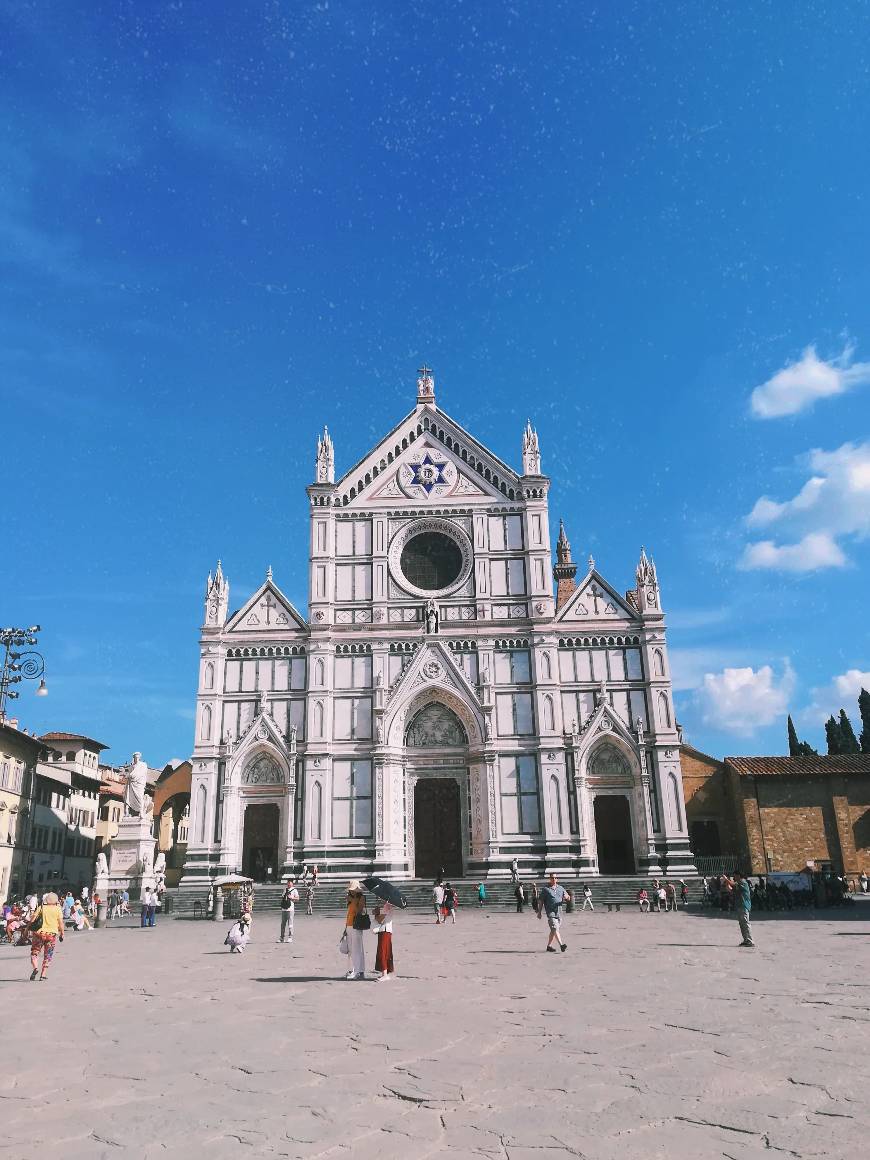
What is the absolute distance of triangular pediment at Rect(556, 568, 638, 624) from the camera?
39.2 m

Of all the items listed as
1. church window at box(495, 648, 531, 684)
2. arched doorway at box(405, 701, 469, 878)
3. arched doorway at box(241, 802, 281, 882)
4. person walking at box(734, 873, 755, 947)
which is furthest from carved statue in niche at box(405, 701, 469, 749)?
person walking at box(734, 873, 755, 947)

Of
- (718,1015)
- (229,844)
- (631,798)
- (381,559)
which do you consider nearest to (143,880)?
(229,844)

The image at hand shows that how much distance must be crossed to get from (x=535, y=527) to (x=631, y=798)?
1235cm

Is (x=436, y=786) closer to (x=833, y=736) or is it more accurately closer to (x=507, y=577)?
(x=507, y=577)

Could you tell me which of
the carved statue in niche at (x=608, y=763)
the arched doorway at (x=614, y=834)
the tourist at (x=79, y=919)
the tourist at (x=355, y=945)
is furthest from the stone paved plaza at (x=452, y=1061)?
the carved statue in niche at (x=608, y=763)

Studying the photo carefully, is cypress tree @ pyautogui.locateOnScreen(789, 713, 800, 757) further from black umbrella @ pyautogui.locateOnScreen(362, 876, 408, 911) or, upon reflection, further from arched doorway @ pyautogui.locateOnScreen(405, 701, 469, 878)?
black umbrella @ pyautogui.locateOnScreen(362, 876, 408, 911)

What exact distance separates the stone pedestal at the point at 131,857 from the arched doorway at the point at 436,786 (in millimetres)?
10789

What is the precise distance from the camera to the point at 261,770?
125ft

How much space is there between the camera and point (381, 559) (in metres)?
40.1

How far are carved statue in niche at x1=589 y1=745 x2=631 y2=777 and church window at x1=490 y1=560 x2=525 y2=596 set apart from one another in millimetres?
7561

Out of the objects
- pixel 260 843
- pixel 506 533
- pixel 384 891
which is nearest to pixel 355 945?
pixel 384 891

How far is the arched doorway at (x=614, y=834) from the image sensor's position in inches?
1451

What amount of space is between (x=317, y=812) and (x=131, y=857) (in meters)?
7.42

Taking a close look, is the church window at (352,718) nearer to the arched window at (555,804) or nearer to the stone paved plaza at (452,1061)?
the arched window at (555,804)
